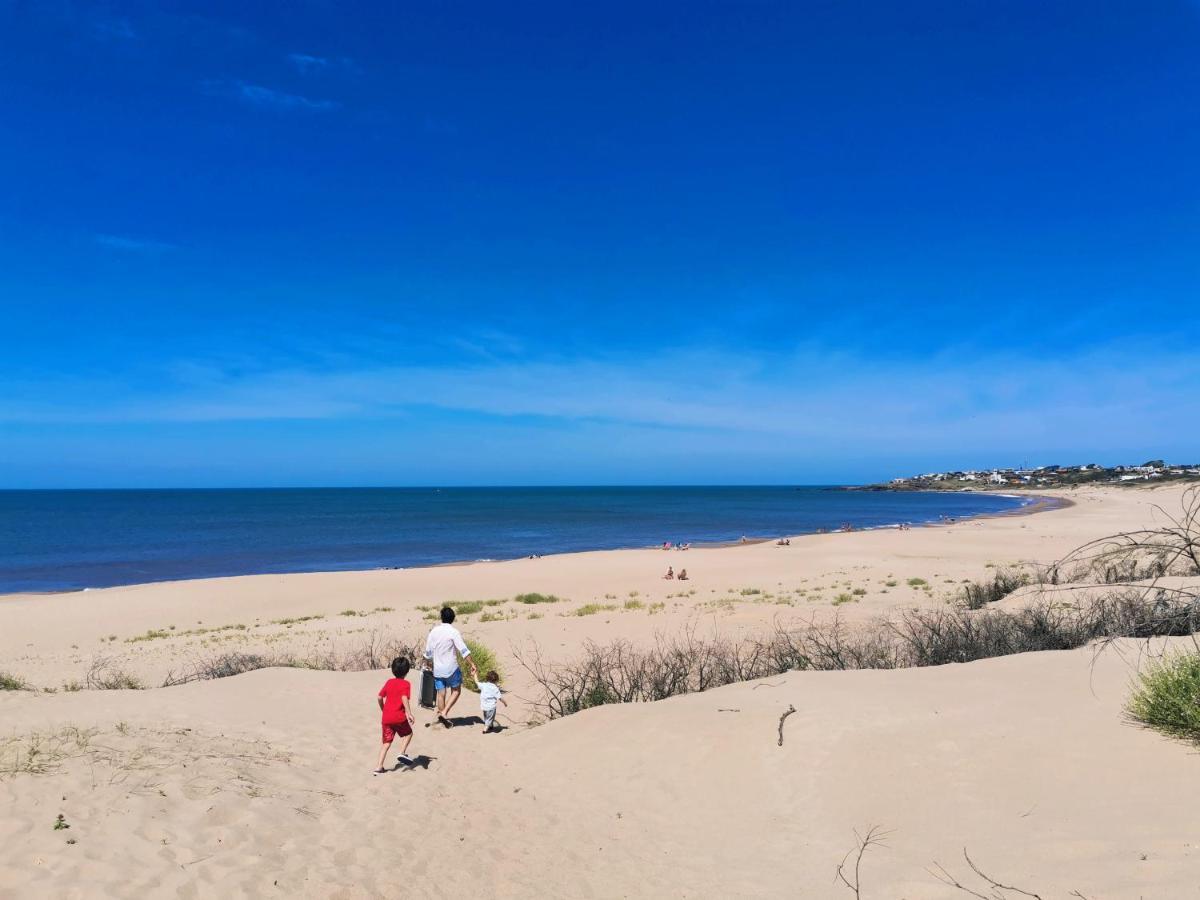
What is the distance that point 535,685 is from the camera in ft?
39.7

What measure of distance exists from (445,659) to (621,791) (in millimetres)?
3458

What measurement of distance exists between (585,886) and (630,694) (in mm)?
4584

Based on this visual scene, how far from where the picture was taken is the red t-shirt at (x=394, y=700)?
7617 millimetres

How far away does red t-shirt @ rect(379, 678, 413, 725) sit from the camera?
7.62 metres

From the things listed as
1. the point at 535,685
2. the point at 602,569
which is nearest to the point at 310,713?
the point at 535,685

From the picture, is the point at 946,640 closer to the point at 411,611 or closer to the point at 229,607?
the point at 411,611

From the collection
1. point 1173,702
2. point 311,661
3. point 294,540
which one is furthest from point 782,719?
point 294,540

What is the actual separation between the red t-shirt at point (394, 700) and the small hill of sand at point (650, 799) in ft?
2.02

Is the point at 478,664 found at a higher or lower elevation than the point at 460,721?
higher

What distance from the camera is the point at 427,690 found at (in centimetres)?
1014

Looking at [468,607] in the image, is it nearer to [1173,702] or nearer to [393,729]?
[393,729]

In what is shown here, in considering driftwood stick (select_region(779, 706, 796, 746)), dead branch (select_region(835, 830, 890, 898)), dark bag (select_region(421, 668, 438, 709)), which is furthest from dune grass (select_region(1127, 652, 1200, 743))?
dark bag (select_region(421, 668, 438, 709))

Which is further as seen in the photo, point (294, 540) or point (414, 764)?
point (294, 540)

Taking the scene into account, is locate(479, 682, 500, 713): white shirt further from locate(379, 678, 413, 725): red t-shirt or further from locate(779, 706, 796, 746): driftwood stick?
locate(779, 706, 796, 746): driftwood stick
